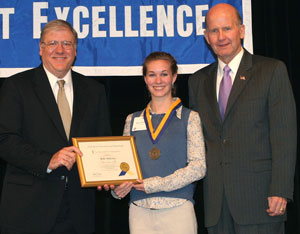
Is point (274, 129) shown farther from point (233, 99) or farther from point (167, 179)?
point (167, 179)

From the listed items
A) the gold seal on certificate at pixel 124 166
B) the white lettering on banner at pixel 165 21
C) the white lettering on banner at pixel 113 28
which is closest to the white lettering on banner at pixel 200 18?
the white lettering on banner at pixel 165 21

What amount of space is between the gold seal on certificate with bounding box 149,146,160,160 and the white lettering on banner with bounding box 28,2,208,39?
2.02m

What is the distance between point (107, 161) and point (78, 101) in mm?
539

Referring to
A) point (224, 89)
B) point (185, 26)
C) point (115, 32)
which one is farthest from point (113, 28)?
point (224, 89)

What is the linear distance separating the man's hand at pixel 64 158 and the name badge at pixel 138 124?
0.49 metres

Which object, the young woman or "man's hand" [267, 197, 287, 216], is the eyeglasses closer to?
the young woman

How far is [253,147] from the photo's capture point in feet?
9.75

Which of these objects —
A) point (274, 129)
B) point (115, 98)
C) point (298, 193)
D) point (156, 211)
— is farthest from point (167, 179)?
point (298, 193)

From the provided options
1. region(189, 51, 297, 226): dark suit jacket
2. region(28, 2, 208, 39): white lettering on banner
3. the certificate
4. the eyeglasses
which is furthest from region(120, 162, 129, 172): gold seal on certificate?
region(28, 2, 208, 39): white lettering on banner

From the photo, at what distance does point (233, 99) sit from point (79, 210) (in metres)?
1.35

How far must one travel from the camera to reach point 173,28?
4.71 meters

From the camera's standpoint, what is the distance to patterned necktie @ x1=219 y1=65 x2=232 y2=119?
3111 mm

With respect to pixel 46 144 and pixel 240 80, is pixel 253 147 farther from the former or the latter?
pixel 46 144

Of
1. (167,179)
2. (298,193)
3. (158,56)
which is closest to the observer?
(167,179)
